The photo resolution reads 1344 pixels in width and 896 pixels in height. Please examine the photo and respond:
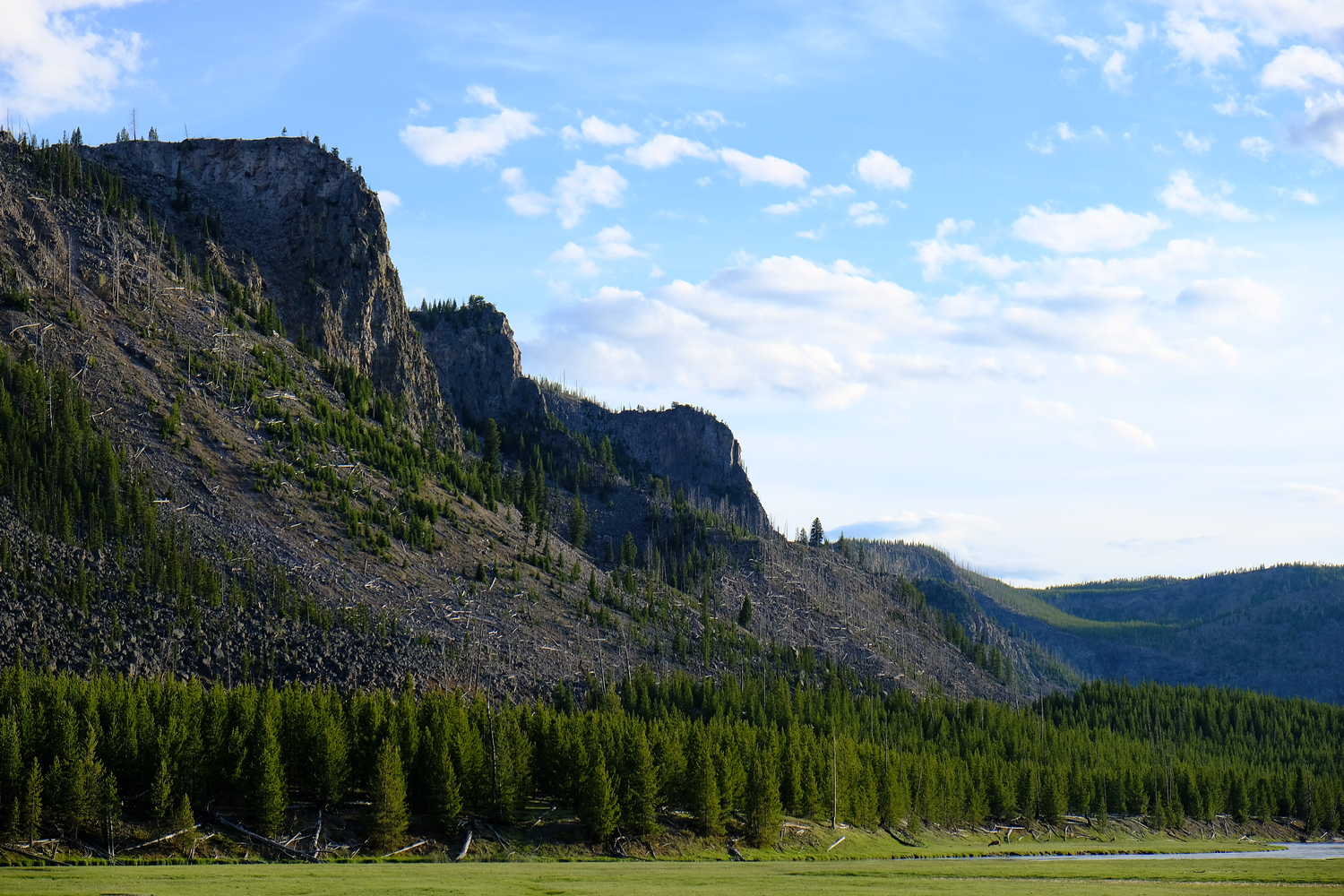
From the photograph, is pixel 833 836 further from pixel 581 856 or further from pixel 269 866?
pixel 269 866

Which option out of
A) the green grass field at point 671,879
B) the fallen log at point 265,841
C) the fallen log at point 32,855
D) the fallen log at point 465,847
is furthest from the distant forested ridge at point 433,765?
the green grass field at point 671,879

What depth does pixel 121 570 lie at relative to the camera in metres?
154

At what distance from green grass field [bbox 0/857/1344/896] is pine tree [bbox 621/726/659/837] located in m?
8.06

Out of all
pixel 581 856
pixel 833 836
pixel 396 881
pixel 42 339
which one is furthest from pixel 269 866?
pixel 42 339

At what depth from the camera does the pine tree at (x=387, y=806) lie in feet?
292

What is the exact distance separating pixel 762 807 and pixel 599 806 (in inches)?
664

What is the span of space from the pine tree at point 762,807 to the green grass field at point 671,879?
40.1 ft

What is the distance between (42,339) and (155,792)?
437 feet

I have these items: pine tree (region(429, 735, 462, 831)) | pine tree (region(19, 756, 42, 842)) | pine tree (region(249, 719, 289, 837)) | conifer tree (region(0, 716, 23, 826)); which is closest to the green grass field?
pine tree (region(19, 756, 42, 842))

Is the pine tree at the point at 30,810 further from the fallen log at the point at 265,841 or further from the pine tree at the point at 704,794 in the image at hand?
the pine tree at the point at 704,794

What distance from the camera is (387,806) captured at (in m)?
89.2

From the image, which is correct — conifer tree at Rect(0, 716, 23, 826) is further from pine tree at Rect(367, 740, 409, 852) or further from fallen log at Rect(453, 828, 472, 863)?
fallen log at Rect(453, 828, 472, 863)

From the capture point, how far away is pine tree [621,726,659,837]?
326 ft

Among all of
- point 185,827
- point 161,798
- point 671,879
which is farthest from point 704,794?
point 161,798
